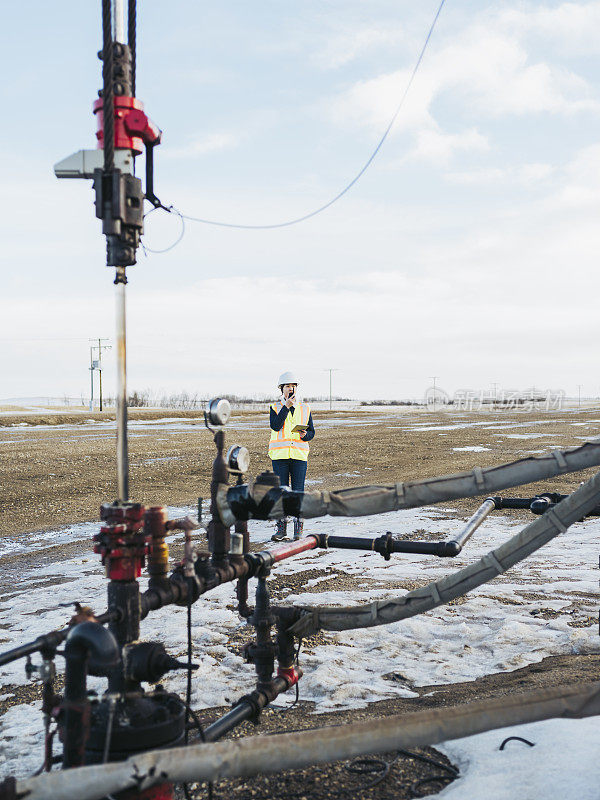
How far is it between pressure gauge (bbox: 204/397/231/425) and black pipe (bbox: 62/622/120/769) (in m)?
1.06

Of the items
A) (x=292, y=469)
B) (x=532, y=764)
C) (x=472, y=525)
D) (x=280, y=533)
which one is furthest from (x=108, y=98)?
(x=292, y=469)

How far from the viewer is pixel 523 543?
2.97 m

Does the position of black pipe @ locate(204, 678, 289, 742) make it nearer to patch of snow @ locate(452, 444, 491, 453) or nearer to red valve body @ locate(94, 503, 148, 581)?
red valve body @ locate(94, 503, 148, 581)

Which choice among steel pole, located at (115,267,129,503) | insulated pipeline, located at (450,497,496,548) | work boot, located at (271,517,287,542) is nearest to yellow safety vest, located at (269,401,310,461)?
work boot, located at (271,517,287,542)

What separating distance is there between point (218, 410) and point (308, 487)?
384 inches

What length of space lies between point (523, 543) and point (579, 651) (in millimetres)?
1821

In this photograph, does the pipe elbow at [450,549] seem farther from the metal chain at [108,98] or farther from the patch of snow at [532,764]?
the metal chain at [108,98]

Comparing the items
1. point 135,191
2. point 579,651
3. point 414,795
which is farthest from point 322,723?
point 135,191

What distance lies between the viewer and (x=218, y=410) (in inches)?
111

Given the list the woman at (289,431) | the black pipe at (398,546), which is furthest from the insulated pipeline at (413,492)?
the woman at (289,431)

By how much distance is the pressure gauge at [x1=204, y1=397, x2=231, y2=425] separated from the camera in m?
2.81

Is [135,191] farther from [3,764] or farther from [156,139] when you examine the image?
[3,764]

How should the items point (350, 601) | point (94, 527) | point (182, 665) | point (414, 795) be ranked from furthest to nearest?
point (94, 527)
point (350, 601)
point (414, 795)
point (182, 665)

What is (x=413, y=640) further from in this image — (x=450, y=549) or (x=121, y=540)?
(x=121, y=540)
